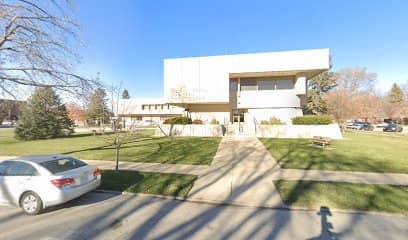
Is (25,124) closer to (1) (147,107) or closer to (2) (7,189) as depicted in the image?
(2) (7,189)

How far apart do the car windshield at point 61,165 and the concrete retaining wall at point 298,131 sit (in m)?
17.5

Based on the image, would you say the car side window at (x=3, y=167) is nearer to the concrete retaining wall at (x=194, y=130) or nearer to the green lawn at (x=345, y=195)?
the green lawn at (x=345, y=195)

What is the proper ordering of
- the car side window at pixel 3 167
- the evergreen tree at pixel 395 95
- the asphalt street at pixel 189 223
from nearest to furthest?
the asphalt street at pixel 189 223 → the car side window at pixel 3 167 → the evergreen tree at pixel 395 95

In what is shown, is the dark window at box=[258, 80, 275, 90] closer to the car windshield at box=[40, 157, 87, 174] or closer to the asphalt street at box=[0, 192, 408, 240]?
the asphalt street at box=[0, 192, 408, 240]

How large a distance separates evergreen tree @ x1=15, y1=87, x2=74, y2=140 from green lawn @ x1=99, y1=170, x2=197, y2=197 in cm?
1805

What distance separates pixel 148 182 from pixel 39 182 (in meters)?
2.80

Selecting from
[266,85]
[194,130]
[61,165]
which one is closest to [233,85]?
[266,85]

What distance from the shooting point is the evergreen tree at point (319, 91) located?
3784 centimetres

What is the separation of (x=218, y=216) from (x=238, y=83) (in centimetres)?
2094

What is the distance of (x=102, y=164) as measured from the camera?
28.2 feet

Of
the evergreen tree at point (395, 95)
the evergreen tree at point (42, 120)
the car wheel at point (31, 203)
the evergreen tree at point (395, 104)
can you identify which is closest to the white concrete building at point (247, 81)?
the evergreen tree at point (42, 120)

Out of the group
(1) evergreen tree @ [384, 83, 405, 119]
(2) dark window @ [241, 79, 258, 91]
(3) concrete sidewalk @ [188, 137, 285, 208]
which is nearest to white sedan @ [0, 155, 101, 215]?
(3) concrete sidewalk @ [188, 137, 285, 208]

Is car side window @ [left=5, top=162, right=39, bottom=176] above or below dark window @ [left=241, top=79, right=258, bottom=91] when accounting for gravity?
below

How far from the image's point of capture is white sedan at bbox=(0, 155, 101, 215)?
426cm
